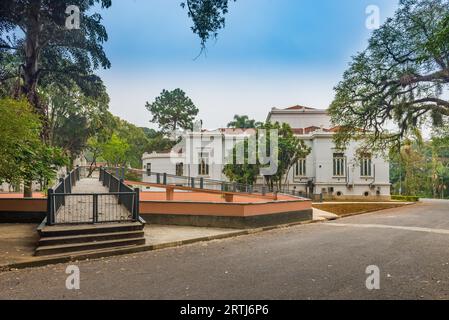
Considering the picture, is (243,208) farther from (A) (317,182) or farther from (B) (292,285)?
(A) (317,182)

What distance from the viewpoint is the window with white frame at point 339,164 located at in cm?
4144

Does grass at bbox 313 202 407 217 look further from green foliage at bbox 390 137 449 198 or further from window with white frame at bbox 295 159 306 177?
green foliage at bbox 390 137 449 198

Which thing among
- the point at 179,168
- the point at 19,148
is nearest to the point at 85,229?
the point at 19,148

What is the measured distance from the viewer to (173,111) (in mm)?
58656

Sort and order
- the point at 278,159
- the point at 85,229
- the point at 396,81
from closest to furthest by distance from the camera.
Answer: the point at 85,229 < the point at 396,81 < the point at 278,159

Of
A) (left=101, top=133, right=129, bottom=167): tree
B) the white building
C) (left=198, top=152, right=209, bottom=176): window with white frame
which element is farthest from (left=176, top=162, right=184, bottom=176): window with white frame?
(left=101, top=133, right=129, bottom=167): tree

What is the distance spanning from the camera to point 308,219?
17.8 m

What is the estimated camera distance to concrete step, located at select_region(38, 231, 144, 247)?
8453mm

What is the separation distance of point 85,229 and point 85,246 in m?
0.63

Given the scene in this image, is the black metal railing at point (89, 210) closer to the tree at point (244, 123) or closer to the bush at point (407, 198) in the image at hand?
the bush at point (407, 198)

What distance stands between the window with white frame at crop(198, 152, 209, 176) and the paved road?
3145 cm

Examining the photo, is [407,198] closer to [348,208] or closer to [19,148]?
[348,208]

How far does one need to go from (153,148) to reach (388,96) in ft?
125
